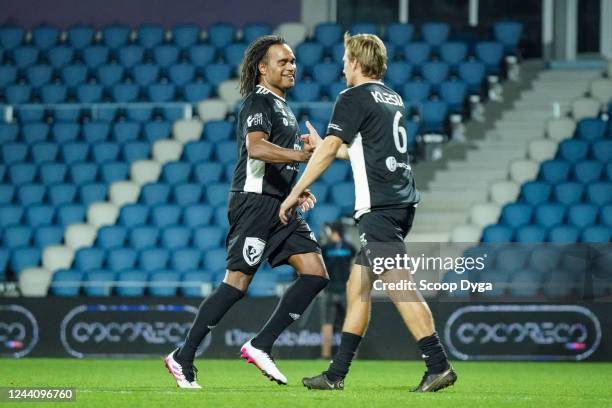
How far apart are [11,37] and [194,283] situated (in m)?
8.21

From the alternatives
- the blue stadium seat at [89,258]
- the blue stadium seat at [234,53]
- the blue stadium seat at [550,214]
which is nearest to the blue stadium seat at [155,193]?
the blue stadium seat at [89,258]

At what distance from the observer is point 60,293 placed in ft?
47.7

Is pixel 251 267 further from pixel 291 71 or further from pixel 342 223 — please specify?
pixel 342 223

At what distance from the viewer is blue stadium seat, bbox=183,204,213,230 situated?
51.9ft

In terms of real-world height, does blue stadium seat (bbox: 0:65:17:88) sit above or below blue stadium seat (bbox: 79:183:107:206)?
above

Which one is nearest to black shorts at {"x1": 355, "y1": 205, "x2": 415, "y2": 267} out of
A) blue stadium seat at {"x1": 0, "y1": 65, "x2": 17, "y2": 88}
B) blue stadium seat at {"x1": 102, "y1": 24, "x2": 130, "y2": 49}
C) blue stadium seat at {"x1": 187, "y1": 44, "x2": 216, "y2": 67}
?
blue stadium seat at {"x1": 187, "y1": 44, "x2": 216, "y2": 67}

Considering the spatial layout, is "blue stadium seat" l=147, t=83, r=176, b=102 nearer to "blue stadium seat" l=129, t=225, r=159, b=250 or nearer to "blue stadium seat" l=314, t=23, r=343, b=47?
"blue stadium seat" l=314, t=23, r=343, b=47

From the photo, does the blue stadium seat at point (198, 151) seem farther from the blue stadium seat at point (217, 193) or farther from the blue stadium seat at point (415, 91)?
the blue stadium seat at point (415, 91)

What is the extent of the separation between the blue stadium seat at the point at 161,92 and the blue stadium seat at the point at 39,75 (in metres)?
1.83

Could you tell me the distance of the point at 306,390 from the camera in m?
7.17

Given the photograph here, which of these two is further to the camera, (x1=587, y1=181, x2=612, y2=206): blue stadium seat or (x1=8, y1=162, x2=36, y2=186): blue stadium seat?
(x1=8, y1=162, x2=36, y2=186): blue stadium seat

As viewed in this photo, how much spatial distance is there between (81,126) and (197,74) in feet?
7.09

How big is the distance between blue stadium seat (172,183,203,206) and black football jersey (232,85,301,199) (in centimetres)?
854

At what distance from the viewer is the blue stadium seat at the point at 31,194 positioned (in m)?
16.9
